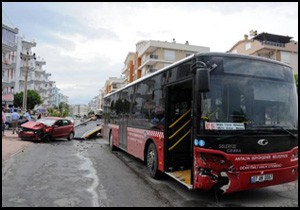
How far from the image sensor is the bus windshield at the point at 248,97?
609cm

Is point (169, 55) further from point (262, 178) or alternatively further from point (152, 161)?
point (262, 178)

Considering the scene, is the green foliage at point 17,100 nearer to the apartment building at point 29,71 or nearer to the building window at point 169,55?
the apartment building at point 29,71

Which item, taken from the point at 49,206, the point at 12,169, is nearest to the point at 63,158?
the point at 12,169

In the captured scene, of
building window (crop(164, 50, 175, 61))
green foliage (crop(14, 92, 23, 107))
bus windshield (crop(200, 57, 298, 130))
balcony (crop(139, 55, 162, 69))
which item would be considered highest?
building window (crop(164, 50, 175, 61))

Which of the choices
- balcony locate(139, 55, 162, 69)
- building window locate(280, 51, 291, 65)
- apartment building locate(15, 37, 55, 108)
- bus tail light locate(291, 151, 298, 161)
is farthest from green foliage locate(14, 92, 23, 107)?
bus tail light locate(291, 151, 298, 161)

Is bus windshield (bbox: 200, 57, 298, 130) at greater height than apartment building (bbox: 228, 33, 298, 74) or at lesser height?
lesser

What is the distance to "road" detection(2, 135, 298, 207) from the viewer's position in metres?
6.23

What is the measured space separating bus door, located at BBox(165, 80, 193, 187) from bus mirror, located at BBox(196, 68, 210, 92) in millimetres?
1833

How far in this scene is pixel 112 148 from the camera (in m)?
15.5

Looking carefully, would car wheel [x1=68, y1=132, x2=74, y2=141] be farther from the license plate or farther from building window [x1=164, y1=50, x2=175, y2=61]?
building window [x1=164, y1=50, x2=175, y2=61]

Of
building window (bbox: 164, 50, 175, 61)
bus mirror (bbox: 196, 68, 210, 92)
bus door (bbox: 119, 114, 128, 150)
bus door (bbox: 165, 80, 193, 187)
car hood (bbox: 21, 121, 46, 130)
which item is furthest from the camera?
building window (bbox: 164, 50, 175, 61)

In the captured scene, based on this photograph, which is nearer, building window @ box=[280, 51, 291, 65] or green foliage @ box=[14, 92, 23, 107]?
building window @ box=[280, 51, 291, 65]

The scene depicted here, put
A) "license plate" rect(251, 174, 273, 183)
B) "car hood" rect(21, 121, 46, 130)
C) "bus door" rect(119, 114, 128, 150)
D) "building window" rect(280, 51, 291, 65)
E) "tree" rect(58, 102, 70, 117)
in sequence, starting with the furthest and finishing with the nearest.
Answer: "tree" rect(58, 102, 70, 117) < "building window" rect(280, 51, 291, 65) < "car hood" rect(21, 121, 46, 130) < "bus door" rect(119, 114, 128, 150) < "license plate" rect(251, 174, 273, 183)

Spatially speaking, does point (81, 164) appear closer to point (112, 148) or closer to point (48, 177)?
point (48, 177)
